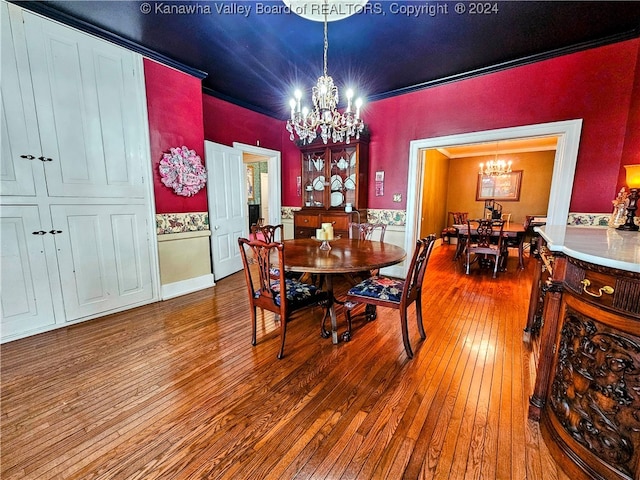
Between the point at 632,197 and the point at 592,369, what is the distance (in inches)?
67.5

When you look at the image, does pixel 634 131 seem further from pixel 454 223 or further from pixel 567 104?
pixel 454 223

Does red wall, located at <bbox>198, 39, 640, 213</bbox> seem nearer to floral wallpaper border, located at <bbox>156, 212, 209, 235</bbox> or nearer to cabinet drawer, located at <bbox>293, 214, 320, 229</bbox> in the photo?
cabinet drawer, located at <bbox>293, 214, 320, 229</bbox>

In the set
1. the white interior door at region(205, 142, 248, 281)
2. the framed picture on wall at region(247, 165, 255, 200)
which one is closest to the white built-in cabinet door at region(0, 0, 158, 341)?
the white interior door at region(205, 142, 248, 281)

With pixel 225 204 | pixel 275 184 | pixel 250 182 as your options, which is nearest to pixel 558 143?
pixel 275 184

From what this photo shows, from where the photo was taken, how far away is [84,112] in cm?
253

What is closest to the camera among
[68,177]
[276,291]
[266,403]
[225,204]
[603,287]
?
[603,287]

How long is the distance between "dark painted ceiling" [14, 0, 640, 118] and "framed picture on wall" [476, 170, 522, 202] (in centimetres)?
435

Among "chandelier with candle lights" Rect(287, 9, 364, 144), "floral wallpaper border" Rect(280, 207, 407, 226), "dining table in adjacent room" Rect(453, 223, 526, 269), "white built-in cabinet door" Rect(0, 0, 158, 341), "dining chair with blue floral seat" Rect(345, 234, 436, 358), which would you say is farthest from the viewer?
"dining table in adjacent room" Rect(453, 223, 526, 269)

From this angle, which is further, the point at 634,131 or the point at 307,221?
the point at 307,221

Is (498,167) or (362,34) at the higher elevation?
(362,34)

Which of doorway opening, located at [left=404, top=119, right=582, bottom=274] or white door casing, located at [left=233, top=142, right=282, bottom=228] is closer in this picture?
doorway opening, located at [left=404, top=119, right=582, bottom=274]

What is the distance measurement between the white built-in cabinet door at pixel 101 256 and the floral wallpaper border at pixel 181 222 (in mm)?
180

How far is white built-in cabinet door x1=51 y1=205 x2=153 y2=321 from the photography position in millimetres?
2540

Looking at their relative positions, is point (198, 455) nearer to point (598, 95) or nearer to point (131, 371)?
point (131, 371)
